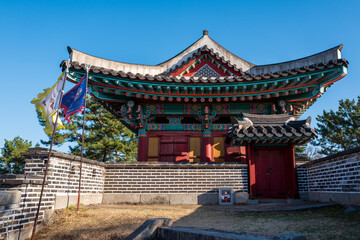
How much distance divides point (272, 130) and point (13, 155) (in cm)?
3432

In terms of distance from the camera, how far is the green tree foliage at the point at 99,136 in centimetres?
2631

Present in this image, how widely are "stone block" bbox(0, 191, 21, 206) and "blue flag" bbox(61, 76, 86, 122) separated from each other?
3032 millimetres

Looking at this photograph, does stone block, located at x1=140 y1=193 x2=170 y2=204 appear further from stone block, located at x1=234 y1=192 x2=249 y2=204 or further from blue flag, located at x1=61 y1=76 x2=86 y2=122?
blue flag, located at x1=61 y1=76 x2=86 y2=122

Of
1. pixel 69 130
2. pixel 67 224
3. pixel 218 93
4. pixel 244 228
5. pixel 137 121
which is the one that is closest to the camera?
pixel 244 228

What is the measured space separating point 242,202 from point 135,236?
5998mm

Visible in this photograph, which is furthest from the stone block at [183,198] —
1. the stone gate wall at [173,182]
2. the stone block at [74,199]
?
the stone block at [74,199]

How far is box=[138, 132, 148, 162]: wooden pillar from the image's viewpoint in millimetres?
11953

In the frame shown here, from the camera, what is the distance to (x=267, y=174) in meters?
10.6

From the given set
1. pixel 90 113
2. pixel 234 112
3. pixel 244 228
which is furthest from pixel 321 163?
pixel 90 113

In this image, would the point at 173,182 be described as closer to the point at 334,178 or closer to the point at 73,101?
the point at 73,101

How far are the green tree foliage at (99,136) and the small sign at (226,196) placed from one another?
59.2ft

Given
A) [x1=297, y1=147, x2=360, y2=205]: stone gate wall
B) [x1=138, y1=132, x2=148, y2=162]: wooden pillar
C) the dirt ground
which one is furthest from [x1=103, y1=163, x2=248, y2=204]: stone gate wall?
[x1=297, y1=147, x2=360, y2=205]: stone gate wall

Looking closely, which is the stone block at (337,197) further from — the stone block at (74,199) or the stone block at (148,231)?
the stone block at (74,199)

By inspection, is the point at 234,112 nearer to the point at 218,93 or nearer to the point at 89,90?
the point at 218,93
